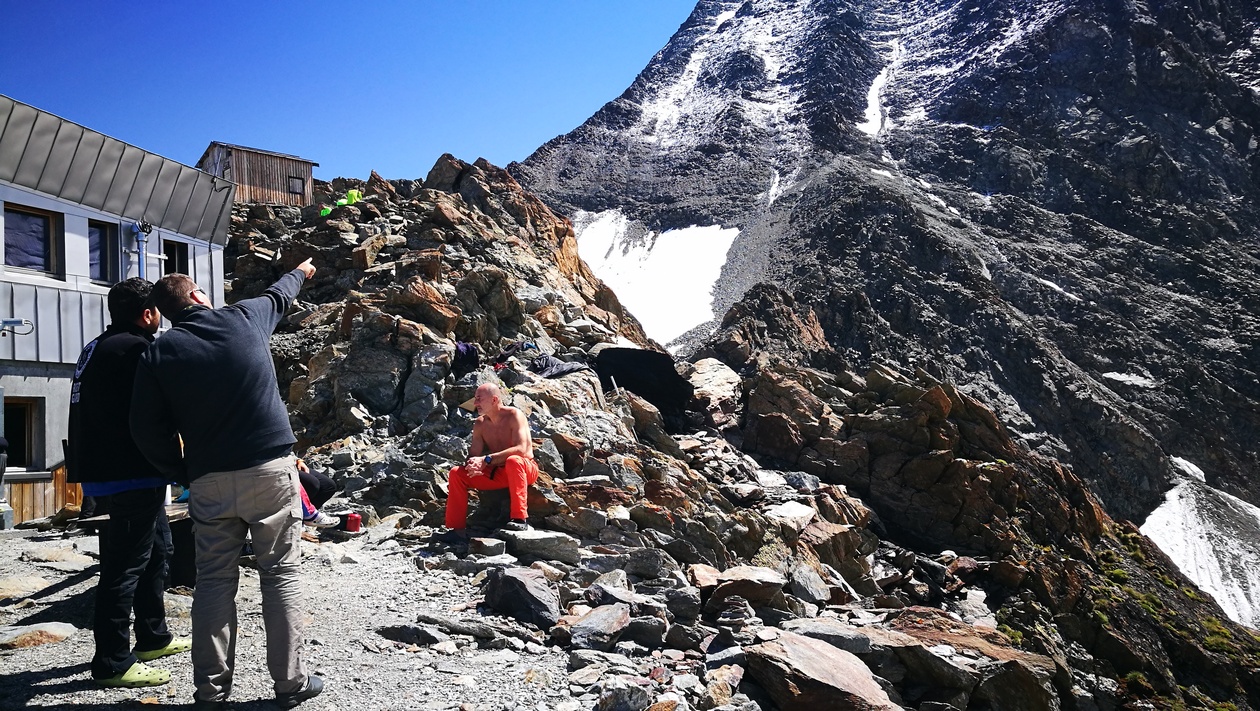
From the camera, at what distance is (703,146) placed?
8756 centimetres

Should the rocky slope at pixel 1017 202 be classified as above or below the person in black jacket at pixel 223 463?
above

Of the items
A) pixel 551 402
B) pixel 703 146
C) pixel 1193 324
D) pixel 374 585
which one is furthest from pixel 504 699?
pixel 703 146

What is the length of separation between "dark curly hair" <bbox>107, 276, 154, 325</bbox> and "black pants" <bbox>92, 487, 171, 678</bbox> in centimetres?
87

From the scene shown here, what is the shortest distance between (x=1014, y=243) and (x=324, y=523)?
60.8 meters

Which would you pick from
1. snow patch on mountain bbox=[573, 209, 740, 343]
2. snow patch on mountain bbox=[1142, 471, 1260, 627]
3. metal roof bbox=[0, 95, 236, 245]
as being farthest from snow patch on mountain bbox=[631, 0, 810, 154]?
metal roof bbox=[0, 95, 236, 245]

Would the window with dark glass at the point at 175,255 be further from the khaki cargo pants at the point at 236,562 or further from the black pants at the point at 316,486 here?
the khaki cargo pants at the point at 236,562

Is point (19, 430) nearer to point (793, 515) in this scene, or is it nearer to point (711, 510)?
point (711, 510)

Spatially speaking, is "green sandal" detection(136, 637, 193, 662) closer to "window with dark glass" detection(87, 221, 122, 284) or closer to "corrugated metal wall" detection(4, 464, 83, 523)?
"corrugated metal wall" detection(4, 464, 83, 523)

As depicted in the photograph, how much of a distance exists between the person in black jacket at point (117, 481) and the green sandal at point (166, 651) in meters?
0.17

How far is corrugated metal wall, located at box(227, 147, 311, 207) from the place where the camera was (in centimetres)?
2323

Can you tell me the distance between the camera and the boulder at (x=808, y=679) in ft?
16.6

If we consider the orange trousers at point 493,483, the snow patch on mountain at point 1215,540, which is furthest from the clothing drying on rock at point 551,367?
the snow patch on mountain at point 1215,540

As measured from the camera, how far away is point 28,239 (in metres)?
10.5

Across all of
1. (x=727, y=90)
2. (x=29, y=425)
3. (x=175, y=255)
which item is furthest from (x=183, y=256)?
(x=727, y=90)
